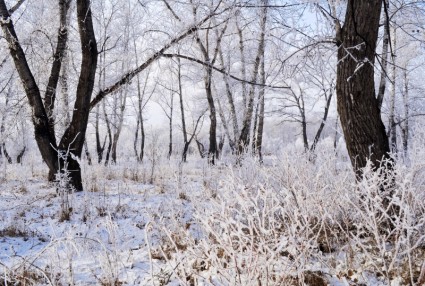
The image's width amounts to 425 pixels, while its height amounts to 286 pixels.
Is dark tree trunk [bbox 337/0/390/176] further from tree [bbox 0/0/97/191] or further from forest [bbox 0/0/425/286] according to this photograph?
tree [bbox 0/0/97/191]

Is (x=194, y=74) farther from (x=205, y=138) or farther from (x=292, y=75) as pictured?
(x=205, y=138)

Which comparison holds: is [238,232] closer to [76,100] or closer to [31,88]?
[76,100]

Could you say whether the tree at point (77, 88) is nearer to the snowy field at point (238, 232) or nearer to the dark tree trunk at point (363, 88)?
the snowy field at point (238, 232)

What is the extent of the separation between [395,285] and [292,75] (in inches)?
109

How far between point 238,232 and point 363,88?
2.44m

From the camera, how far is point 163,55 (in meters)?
6.28

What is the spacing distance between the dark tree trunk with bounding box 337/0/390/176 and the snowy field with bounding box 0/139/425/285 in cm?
29

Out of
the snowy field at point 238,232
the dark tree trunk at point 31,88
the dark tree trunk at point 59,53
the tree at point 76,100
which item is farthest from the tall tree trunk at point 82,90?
the dark tree trunk at point 59,53

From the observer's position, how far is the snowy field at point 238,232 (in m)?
1.90

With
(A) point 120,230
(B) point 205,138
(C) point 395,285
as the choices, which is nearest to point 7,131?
(A) point 120,230

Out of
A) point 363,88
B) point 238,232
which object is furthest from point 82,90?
point 238,232

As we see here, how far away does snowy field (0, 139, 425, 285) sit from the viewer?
6.22 ft

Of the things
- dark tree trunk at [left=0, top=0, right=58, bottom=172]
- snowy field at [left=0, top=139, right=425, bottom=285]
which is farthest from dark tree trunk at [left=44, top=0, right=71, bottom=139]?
snowy field at [left=0, top=139, right=425, bottom=285]

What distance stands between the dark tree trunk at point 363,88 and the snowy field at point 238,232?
289 mm
